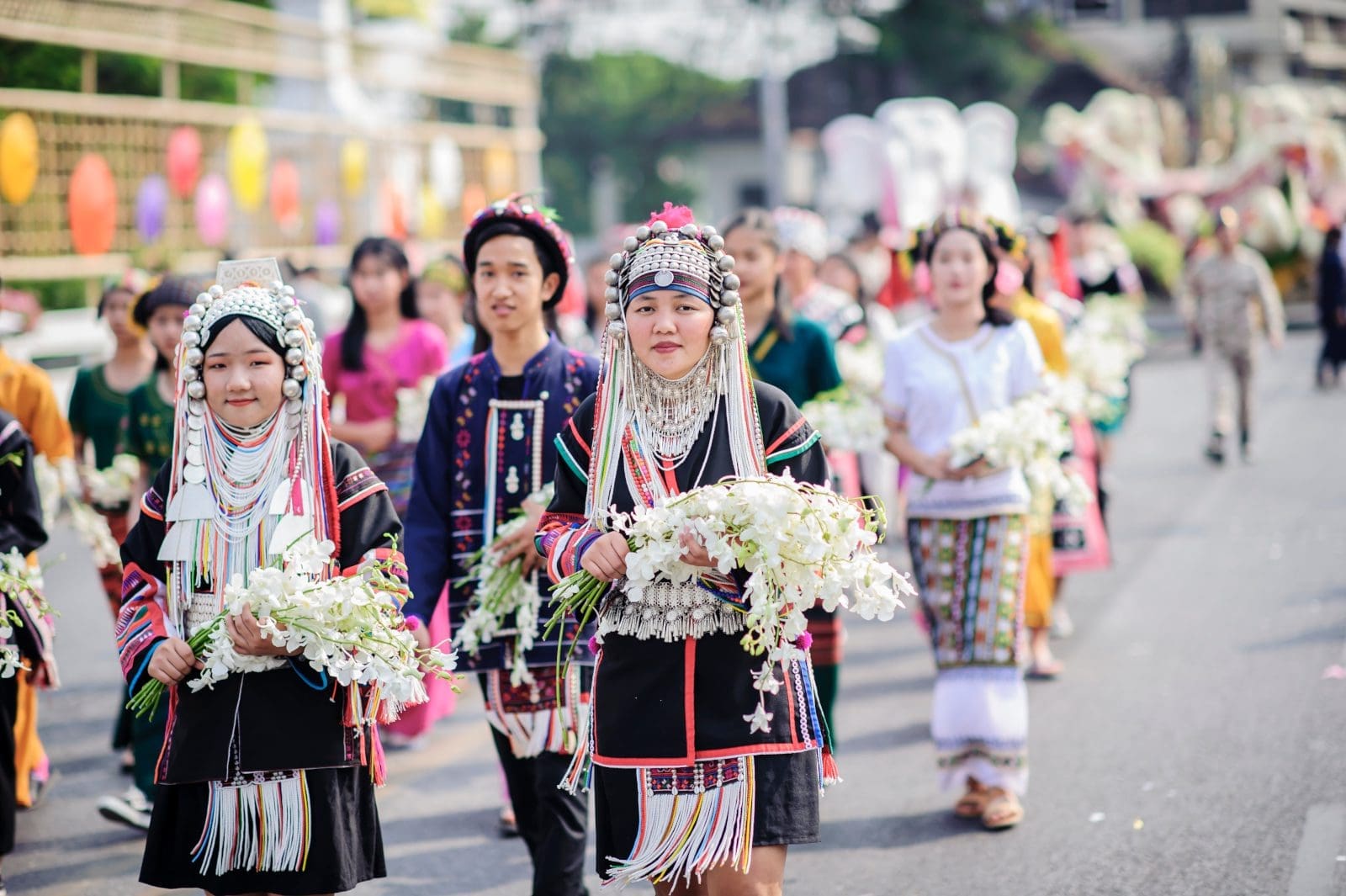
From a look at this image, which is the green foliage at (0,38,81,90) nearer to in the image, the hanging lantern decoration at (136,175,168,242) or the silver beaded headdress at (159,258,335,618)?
the hanging lantern decoration at (136,175,168,242)

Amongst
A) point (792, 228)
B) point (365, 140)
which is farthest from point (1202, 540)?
point (365, 140)

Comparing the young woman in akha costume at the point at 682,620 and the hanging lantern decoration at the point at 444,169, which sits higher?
the hanging lantern decoration at the point at 444,169

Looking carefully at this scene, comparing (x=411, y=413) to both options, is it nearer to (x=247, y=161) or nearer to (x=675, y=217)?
(x=675, y=217)

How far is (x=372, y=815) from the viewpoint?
408 cm

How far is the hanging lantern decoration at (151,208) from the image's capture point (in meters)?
18.1

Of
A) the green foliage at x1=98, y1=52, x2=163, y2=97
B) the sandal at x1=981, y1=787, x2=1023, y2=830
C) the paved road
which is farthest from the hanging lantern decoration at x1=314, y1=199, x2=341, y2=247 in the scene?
the sandal at x1=981, y1=787, x2=1023, y2=830

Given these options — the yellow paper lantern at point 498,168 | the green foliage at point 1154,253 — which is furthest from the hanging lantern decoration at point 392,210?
the green foliage at point 1154,253

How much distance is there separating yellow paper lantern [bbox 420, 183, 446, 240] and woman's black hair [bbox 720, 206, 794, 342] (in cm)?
2066

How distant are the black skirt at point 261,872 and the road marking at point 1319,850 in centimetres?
294

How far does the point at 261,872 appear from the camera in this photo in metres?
3.86

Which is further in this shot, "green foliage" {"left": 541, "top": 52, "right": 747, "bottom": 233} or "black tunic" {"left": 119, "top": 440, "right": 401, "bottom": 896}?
"green foliage" {"left": 541, "top": 52, "right": 747, "bottom": 233}

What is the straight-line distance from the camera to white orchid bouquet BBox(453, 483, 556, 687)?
4.87 metres

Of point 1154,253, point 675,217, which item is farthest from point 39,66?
point 1154,253

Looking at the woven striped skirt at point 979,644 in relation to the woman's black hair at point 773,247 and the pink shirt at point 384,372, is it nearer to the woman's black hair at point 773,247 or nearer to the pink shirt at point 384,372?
the woman's black hair at point 773,247
